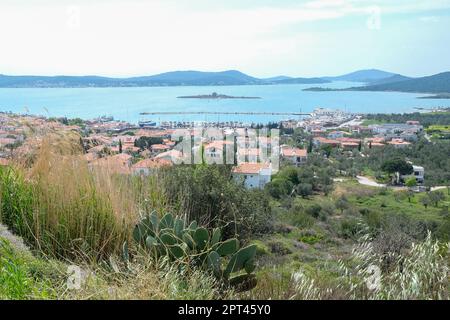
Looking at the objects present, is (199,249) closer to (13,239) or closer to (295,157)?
(13,239)

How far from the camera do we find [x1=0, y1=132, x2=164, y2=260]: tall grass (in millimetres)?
2895

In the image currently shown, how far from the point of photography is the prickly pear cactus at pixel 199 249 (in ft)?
7.74

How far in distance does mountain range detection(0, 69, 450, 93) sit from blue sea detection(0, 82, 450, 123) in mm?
229

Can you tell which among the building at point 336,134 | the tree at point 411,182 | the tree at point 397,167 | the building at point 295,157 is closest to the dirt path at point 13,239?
→ the building at point 295,157

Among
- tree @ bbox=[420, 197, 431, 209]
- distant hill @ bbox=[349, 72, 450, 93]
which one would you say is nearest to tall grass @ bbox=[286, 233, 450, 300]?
tree @ bbox=[420, 197, 431, 209]

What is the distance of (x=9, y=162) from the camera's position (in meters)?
3.58

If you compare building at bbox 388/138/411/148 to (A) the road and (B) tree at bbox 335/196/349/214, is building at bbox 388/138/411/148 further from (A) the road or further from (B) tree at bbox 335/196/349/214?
(B) tree at bbox 335/196/349/214

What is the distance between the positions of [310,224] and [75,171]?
25.1 feet

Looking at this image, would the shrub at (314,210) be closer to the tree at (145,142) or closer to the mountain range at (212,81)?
the tree at (145,142)

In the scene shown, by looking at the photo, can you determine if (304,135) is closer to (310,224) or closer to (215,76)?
(215,76)

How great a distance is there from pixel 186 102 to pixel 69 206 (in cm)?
2090

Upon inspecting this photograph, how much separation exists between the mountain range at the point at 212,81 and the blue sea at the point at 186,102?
0.23m

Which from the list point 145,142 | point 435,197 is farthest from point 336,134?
point 145,142
